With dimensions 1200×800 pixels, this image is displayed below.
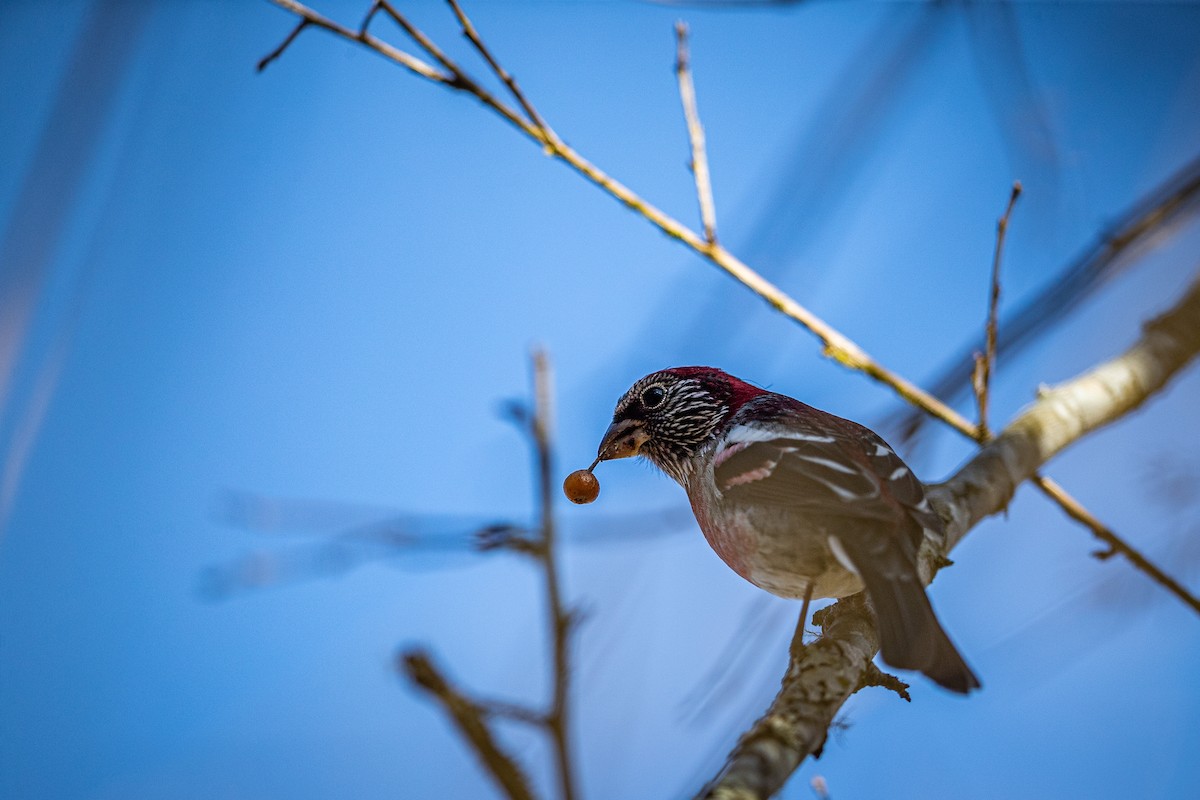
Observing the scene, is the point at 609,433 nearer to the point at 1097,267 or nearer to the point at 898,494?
the point at 898,494

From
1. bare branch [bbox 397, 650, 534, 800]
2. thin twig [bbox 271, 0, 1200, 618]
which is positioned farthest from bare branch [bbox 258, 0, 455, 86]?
bare branch [bbox 397, 650, 534, 800]

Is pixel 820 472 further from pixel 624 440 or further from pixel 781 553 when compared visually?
pixel 624 440

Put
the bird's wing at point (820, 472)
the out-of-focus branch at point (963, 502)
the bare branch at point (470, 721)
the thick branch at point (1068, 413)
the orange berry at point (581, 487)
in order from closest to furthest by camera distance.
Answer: the bare branch at point (470, 721) → the out-of-focus branch at point (963, 502) → the bird's wing at point (820, 472) → the thick branch at point (1068, 413) → the orange berry at point (581, 487)

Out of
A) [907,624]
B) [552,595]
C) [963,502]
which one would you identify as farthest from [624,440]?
[552,595]

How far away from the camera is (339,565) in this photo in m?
3.46

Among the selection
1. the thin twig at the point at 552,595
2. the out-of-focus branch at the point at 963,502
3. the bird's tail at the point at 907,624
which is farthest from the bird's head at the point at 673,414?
the thin twig at the point at 552,595

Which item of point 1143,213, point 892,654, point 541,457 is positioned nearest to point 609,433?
point 892,654

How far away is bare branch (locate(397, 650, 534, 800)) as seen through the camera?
101 centimetres

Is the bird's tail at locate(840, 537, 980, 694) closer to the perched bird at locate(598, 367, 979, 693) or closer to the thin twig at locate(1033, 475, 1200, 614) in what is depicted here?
the perched bird at locate(598, 367, 979, 693)

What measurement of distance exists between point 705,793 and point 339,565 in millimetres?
2048

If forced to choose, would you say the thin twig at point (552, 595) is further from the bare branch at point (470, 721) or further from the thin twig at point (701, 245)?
the thin twig at point (701, 245)

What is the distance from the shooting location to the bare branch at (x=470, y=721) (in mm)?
1014

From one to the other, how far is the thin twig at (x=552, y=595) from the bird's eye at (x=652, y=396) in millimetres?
2389

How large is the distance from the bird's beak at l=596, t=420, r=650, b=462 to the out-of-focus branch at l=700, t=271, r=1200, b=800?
47.9 inches
